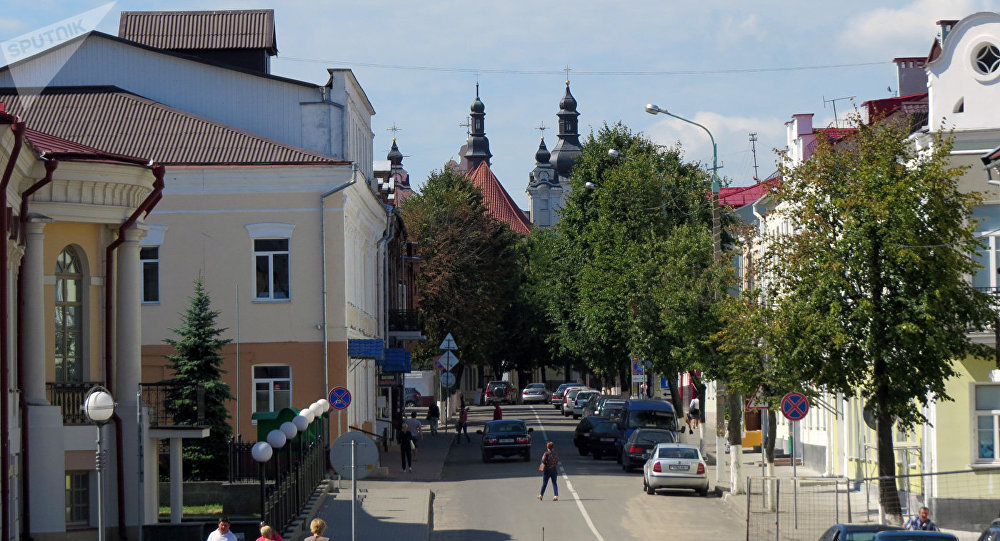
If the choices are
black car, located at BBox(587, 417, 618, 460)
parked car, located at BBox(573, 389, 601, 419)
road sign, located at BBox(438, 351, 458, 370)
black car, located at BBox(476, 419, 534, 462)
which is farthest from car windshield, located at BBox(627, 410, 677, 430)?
parked car, located at BBox(573, 389, 601, 419)

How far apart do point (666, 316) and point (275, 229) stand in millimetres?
10734

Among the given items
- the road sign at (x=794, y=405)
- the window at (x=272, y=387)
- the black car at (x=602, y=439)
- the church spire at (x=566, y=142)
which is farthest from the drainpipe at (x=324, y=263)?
the church spire at (x=566, y=142)

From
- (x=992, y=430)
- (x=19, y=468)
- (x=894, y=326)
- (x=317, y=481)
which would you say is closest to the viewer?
(x=19, y=468)

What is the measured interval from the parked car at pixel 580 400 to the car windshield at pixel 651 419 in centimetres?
2389

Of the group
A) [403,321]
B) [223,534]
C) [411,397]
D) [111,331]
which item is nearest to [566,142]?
[411,397]

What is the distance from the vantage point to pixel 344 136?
39.4 meters

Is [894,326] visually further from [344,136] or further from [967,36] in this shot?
[344,136]

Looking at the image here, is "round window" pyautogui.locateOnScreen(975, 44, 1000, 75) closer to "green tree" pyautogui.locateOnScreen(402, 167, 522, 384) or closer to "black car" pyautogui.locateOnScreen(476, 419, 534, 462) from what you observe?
"black car" pyautogui.locateOnScreen(476, 419, 534, 462)

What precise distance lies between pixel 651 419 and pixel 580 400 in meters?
26.4

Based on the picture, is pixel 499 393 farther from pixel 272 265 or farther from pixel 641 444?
pixel 272 265

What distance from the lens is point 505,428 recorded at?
42719 mm

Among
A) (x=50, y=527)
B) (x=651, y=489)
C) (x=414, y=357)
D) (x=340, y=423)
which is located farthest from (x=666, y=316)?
(x=414, y=357)

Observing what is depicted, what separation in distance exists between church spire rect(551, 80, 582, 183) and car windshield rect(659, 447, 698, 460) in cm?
12924

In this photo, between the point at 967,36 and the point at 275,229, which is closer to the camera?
the point at 967,36
